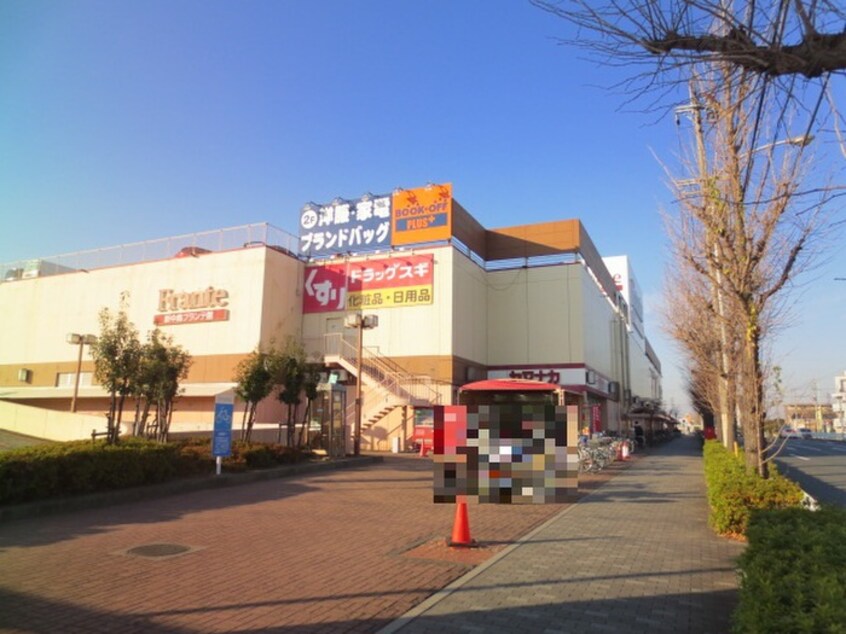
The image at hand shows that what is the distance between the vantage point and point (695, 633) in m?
4.90

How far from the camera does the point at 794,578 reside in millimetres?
3547

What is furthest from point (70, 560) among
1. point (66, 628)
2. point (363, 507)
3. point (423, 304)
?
point (423, 304)

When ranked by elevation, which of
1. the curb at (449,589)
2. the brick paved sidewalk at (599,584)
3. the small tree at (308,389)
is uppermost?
the small tree at (308,389)

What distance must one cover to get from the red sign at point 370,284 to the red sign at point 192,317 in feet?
15.1

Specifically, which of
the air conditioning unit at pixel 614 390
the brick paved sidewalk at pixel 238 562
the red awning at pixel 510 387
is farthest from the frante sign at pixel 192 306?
the air conditioning unit at pixel 614 390

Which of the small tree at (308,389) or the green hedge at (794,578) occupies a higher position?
the small tree at (308,389)

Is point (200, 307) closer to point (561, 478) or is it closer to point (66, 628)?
point (561, 478)

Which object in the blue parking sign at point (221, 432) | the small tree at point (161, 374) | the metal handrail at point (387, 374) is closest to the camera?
the blue parking sign at point (221, 432)

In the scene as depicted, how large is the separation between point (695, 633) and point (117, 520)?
827 centimetres

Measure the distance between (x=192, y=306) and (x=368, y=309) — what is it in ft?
31.4

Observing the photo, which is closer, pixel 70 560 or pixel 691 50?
pixel 691 50

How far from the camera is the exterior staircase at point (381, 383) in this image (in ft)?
86.1

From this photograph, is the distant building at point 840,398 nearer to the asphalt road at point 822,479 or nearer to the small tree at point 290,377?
the asphalt road at point 822,479

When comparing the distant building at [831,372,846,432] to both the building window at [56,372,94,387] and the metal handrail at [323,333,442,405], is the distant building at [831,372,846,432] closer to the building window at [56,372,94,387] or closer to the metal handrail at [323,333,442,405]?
the metal handrail at [323,333,442,405]
